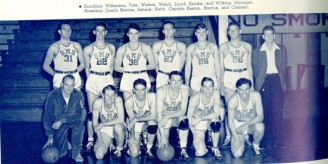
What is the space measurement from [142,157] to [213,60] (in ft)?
1.16

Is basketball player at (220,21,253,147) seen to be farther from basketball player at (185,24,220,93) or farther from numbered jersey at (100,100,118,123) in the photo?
numbered jersey at (100,100,118,123)

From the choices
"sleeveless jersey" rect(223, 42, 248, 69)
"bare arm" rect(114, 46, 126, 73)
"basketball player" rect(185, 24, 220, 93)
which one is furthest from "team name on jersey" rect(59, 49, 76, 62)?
"sleeveless jersey" rect(223, 42, 248, 69)

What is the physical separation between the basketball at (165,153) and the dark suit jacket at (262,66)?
32 cm

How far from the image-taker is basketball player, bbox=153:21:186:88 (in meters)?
1.23

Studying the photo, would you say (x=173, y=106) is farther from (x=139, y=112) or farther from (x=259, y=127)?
(x=259, y=127)

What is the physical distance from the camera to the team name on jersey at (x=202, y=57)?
4.17 ft

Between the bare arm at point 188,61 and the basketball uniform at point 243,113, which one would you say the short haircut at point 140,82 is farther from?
the basketball uniform at point 243,113

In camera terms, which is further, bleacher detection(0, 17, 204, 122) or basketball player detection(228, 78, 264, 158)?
basketball player detection(228, 78, 264, 158)

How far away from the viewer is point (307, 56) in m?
1.21

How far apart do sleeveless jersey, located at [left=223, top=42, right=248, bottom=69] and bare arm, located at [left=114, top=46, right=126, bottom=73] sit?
0.30 meters

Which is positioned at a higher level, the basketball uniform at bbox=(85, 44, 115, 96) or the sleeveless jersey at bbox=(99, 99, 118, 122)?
the basketball uniform at bbox=(85, 44, 115, 96)

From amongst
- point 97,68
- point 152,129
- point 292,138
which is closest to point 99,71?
point 97,68

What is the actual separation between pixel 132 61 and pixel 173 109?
0.19 metres

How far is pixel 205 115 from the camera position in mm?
1264
